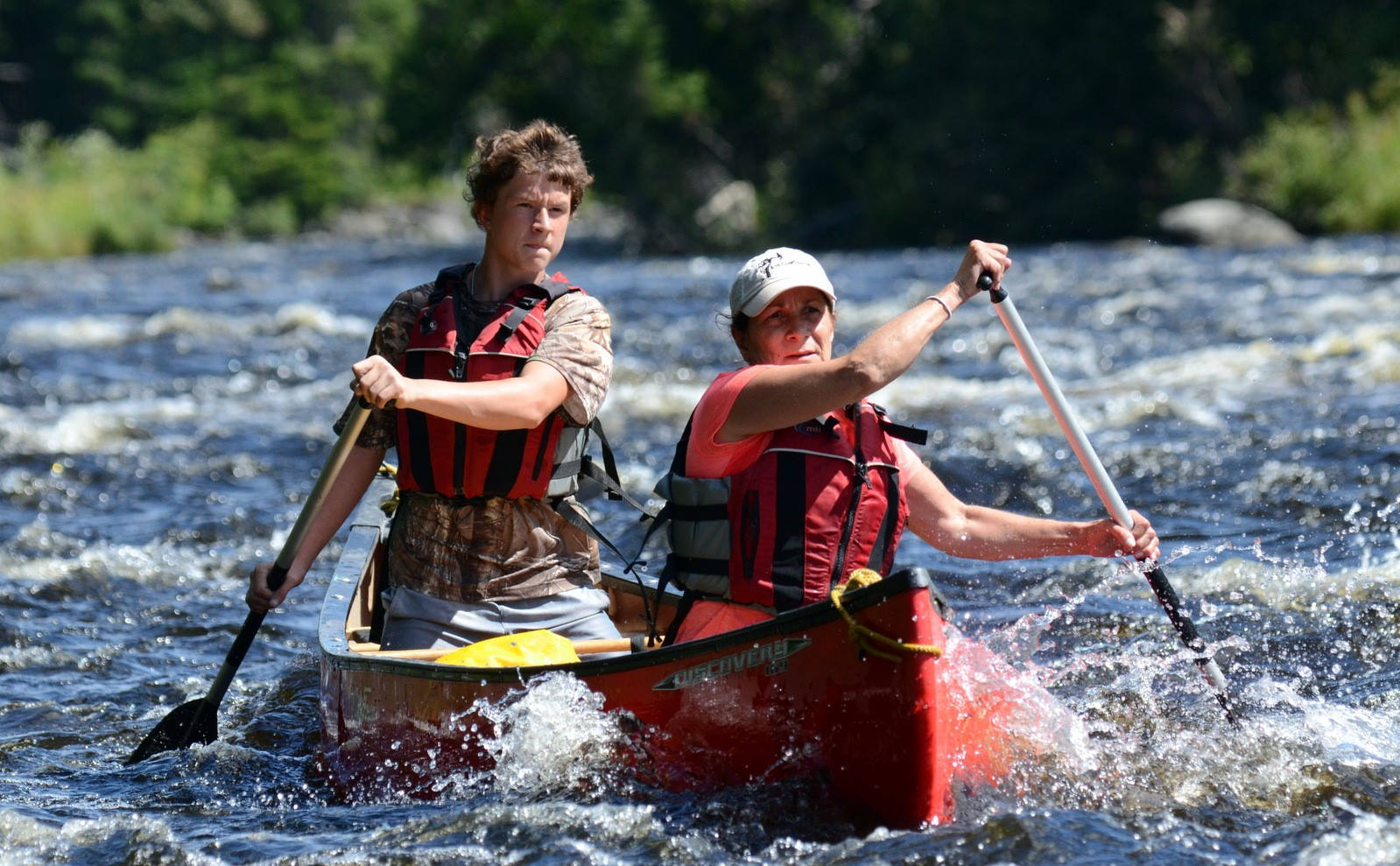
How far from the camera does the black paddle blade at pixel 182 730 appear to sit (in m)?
4.31

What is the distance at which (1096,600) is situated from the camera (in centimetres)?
559

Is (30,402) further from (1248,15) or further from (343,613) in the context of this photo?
(1248,15)

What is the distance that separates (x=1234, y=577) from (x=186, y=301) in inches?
573

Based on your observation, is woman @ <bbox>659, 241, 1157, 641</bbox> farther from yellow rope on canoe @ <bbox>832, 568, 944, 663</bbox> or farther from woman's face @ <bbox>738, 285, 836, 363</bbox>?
yellow rope on canoe @ <bbox>832, 568, 944, 663</bbox>

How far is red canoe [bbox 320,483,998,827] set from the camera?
3.09 meters

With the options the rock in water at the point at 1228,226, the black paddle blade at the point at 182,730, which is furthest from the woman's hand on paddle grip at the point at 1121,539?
the rock in water at the point at 1228,226

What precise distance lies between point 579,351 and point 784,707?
1.00 metres

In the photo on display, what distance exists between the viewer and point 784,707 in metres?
3.24

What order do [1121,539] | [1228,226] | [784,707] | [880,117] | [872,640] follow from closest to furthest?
1. [872,640]
2. [784,707]
3. [1121,539]
4. [1228,226]
5. [880,117]

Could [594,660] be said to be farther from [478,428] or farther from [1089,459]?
[1089,459]

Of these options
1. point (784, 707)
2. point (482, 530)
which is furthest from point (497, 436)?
point (784, 707)

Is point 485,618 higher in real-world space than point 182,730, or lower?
higher

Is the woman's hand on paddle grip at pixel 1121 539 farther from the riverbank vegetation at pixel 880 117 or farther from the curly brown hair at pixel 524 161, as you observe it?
the riverbank vegetation at pixel 880 117

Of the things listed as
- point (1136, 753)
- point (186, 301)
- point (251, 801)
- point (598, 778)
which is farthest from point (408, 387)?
point (186, 301)
